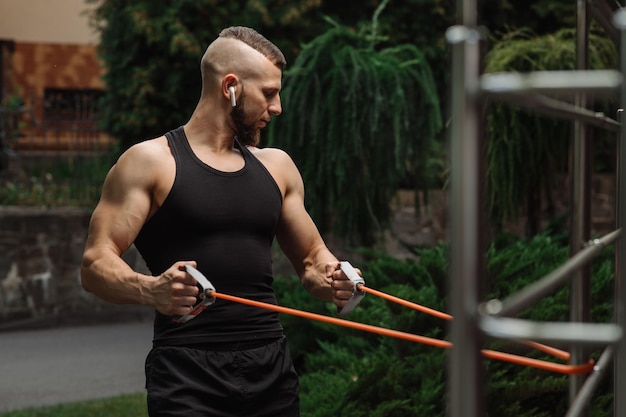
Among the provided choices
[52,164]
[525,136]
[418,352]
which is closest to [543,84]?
[418,352]

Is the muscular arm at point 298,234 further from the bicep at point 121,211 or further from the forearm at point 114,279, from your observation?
the forearm at point 114,279

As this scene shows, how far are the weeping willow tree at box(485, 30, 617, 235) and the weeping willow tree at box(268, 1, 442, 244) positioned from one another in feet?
1.51

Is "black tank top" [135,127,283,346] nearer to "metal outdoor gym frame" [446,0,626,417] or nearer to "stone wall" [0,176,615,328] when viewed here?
"metal outdoor gym frame" [446,0,626,417]

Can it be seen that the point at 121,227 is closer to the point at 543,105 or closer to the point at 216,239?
the point at 216,239

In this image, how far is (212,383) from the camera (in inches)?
118

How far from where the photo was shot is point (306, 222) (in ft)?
10.8

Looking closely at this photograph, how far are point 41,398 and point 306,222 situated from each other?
14.2 ft

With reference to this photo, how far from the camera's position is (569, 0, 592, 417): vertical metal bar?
2334mm

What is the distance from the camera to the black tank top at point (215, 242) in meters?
3.02

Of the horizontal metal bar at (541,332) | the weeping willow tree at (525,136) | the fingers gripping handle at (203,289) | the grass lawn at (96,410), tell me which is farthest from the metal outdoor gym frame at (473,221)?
the weeping willow tree at (525,136)

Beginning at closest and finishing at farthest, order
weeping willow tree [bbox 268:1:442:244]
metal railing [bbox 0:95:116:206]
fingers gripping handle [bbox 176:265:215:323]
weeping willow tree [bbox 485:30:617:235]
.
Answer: fingers gripping handle [bbox 176:265:215:323] → weeping willow tree [bbox 268:1:442:244] → weeping willow tree [bbox 485:30:617:235] → metal railing [bbox 0:95:116:206]

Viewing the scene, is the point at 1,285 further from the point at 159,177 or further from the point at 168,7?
the point at 159,177

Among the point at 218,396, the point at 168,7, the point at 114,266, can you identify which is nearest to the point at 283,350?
the point at 218,396

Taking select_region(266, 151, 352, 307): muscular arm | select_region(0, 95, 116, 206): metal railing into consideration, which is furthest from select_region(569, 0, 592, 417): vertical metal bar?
select_region(0, 95, 116, 206): metal railing
